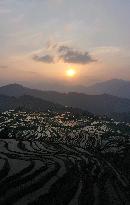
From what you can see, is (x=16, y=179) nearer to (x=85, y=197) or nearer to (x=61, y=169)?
(x=85, y=197)

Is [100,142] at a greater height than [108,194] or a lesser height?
greater

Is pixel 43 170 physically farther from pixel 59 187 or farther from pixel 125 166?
pixel 125 166

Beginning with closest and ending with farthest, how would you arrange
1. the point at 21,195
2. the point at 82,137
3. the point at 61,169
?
the point at 21,195
the point at 61,169
the point at 82,137

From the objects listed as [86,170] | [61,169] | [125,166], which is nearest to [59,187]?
[61,169]

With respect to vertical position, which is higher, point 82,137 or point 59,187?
point 82,137

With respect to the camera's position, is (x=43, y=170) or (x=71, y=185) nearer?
(x=71, y=185)

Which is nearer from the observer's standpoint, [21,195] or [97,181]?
[21,195]

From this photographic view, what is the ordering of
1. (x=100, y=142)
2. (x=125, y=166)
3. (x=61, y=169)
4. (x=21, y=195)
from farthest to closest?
(x=100, y=142)
(x=125, y=166)
(x=61, y=169)
(x=21, y=195)

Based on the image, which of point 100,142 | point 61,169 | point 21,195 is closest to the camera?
point 21,195

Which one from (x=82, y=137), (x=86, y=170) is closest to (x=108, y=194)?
(x=86, y=170)
